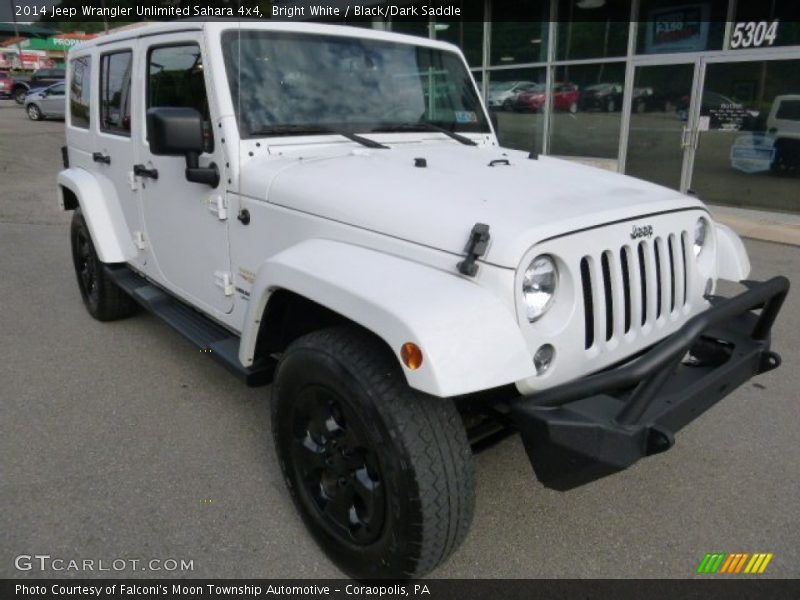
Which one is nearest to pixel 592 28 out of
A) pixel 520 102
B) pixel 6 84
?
pixel 520 102

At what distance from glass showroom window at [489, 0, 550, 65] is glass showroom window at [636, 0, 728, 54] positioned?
76.2 inches

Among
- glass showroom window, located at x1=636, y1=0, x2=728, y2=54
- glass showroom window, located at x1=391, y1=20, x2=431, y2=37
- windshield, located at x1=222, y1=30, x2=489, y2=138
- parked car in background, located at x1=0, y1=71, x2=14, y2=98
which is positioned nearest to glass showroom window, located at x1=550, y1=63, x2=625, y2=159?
glass showroom window, located at x1=636, y1=0, x2=728, y2=54

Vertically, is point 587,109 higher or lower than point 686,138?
higher

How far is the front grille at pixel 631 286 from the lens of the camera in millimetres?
2158

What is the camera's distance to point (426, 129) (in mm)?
3438

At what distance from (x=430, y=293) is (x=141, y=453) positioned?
2.05m

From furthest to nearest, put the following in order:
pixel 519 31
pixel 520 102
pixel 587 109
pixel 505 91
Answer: pixel 505 91, pixel 520 102, pixel 519 31, pixel 587 109

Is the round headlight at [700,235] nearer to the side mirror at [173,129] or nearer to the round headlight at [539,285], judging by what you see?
the round headlight at [539,285]

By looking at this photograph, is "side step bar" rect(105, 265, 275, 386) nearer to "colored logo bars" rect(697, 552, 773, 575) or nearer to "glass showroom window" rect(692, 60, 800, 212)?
"colored logo bars" rect(697, 552, 773, 575)

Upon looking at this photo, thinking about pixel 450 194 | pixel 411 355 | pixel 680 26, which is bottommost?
pixel 411 355

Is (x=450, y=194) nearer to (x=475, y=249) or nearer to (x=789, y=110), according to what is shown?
(x=475, y=249)

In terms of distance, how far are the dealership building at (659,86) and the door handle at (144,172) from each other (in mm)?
6724

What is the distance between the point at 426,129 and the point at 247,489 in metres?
2.03

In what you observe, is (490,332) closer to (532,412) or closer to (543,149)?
(532,412)
